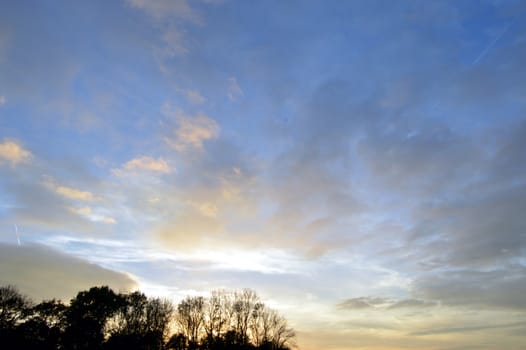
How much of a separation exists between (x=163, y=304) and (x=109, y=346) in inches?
732

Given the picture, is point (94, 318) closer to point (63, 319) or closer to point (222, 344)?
point (63, 319)

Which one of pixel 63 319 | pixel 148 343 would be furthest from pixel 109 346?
pixel 63 319

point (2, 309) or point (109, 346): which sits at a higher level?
point (2, 309)

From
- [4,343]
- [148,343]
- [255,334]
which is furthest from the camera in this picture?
[255,334]

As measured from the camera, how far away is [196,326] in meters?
105

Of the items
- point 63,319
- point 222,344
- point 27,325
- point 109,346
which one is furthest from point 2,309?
point 222,344

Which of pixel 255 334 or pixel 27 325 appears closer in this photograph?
pixel 27 325

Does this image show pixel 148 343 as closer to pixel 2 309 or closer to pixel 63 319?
pixel 63 319

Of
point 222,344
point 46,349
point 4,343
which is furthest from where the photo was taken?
point 222,344

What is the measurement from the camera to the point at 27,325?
297 feet

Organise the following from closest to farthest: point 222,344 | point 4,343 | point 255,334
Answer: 1. point 4,343
2. point 222,344
3. point 255,334

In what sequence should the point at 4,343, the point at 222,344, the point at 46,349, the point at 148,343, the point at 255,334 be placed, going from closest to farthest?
the point at 4,343
the point at 46,349
the point at 148,343
the point at 222,344
the point at 255,334

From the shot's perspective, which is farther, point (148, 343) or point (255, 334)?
point (255, 334)

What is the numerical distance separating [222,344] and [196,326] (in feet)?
29.6
